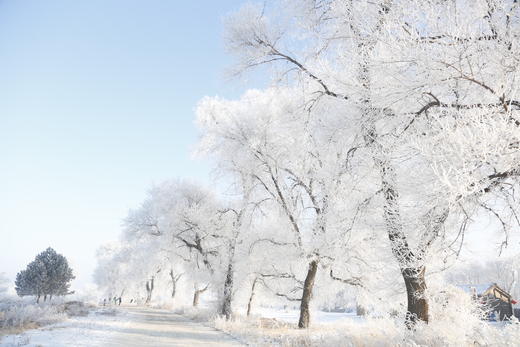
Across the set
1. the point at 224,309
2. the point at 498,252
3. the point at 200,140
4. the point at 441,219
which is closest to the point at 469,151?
the point at 441,219

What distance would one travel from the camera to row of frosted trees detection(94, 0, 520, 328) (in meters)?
4.49

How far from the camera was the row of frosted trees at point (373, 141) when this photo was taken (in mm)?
4492

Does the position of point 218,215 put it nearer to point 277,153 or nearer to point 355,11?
point 277,153

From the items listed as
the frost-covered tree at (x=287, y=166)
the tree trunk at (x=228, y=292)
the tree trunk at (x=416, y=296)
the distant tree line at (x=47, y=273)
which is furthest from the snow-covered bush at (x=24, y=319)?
the distant tree line at (x=47, y=273)

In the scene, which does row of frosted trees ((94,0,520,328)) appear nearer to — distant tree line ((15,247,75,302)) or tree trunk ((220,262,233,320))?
tree trunk ((220,262,233,320))

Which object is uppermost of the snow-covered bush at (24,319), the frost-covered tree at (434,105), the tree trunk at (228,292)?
the frost-covered tree at (434,105)

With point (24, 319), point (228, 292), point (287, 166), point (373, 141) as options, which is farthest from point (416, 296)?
point (24, 319)

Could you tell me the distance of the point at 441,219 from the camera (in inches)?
232

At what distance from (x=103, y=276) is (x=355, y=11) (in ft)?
256

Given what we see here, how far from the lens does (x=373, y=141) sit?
320 inches

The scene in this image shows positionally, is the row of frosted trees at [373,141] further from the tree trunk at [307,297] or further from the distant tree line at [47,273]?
the distant tree line at [47,273]

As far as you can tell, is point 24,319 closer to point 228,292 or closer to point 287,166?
point 228,292

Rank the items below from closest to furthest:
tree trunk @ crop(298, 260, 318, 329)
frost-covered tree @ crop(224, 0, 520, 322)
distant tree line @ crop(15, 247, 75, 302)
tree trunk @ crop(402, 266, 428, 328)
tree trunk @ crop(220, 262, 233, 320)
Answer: frost-covered tree @ crop(224, 0, 520, 322) → tree trunk @ crop(402, 266, 428, 328) → tree trunk @ crop(298, 260, 318, 329) → tree trunk @ crop(220, 262, 233, 320) → distant tree line @ crop(15, 247, 75, 302)

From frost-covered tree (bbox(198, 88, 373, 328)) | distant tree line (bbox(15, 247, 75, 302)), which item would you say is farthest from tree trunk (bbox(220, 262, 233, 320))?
distant tree line (bbox(15, 247, 75, 302))
